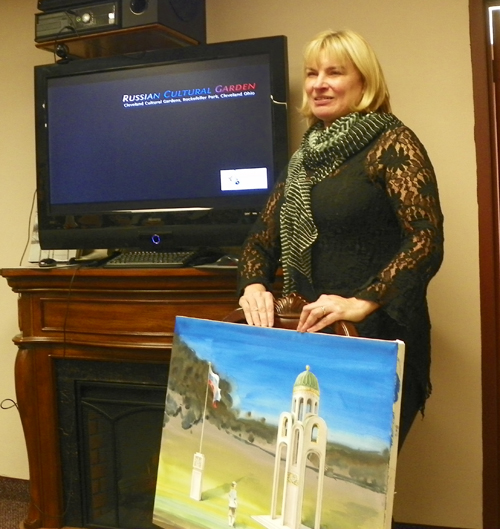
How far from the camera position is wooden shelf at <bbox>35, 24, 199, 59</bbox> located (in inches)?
101

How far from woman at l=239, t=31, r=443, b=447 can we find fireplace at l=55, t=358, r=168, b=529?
2.84 feet

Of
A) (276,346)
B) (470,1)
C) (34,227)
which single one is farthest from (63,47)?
(276,346)

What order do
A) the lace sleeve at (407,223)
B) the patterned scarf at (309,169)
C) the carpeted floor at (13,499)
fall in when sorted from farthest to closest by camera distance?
1. the carpeted floor at (13,499)
2. the patterned scarf at (309,169)
3. the lace sleeve at (407,223)

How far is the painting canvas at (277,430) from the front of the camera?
1.32 m

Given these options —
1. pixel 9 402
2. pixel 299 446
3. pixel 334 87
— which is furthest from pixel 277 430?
pixel 9 402

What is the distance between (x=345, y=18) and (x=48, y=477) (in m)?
1.92

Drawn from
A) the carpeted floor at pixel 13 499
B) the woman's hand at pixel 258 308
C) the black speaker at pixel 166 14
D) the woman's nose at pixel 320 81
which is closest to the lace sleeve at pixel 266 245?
the woman's hand at pixel 258 308

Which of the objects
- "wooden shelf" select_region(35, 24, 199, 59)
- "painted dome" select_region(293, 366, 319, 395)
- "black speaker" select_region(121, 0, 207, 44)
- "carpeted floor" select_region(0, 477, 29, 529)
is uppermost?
"black speaker" select_region(121, 0, 207, 44)

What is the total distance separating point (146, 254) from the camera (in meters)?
2.52

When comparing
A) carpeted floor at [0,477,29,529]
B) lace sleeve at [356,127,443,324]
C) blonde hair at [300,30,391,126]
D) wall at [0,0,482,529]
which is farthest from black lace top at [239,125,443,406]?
carpeted floor at [0,477,29,529]

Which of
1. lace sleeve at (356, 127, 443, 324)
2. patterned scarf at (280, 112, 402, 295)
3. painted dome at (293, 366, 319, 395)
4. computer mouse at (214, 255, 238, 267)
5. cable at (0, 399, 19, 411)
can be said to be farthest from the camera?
cable at (0, 399, 19, 411)

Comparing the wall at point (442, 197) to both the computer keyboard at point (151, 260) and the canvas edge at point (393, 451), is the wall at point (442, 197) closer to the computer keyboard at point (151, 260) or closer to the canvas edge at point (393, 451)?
the computer keyboard at point (151, 260)

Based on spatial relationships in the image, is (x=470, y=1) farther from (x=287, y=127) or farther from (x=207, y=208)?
(x=207, y=208)

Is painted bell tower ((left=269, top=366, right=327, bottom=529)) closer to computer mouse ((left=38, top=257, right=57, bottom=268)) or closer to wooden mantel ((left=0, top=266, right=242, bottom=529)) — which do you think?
wooden mantel ((left=0, top=266, right=242, bottom=529))
